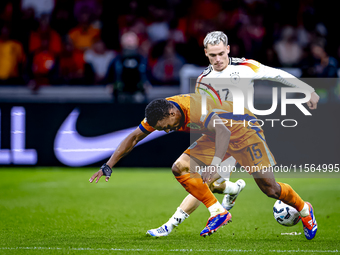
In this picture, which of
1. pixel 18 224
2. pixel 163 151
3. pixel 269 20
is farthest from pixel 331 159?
pixel 18 224

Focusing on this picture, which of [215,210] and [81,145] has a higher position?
[215,210]

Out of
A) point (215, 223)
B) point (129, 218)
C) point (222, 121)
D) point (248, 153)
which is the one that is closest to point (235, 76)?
point (222, 121)

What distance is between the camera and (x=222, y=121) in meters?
5.34

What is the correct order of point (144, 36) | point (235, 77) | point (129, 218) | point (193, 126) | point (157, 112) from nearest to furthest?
point (157, 112) → point (193, 126) → point (235, 77) → point (129, 218) → point (144, 36)

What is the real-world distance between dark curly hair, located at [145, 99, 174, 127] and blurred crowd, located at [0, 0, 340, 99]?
19.8 ft

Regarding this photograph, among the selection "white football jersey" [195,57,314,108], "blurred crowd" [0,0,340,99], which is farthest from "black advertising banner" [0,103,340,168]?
"white football jersey" [195,57,314,108]

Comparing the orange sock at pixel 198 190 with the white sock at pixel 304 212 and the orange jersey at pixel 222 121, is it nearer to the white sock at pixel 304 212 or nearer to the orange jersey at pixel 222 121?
the orange jersey at pixel 222 121

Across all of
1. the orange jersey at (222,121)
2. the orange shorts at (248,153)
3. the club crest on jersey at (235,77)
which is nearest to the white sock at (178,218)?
the orange shorts at (248,153)

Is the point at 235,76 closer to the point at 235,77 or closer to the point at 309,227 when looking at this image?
the point at 235,77

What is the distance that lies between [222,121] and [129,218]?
6.84ft

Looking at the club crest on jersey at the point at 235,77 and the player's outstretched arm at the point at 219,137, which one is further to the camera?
the club crest on jersey at the point at 235,77

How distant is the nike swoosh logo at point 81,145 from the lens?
34.5 ft

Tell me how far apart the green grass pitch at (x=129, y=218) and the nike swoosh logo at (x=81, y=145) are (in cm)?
29

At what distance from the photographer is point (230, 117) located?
541 centimetres
